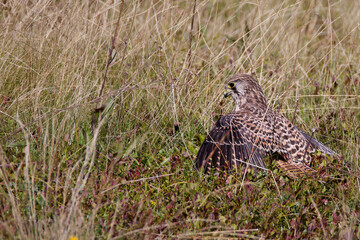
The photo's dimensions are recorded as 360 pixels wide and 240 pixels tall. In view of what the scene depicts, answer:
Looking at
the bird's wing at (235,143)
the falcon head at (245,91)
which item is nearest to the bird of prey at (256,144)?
the bird's wing at (235,143)

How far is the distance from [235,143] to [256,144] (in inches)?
6.9

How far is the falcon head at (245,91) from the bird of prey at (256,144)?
29cm

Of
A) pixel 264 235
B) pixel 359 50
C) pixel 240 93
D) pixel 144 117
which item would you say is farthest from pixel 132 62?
pixel 359 50

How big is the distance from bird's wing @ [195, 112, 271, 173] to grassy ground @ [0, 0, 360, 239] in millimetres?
191

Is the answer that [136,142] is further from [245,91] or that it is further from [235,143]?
[245,91]

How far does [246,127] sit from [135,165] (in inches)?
40.1

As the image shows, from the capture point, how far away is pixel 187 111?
4637 mm

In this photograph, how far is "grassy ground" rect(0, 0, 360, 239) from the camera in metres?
2.88

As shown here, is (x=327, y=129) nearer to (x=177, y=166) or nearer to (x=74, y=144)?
(x=177, y=166)

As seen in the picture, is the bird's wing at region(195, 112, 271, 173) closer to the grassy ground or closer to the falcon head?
the grassy ground

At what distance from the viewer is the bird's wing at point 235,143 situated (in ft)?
12.9

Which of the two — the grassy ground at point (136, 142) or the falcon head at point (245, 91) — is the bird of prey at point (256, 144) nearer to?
the grassy ground at point (136, 142)

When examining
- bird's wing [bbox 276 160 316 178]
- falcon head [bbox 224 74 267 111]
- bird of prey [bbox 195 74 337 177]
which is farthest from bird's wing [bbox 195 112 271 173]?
falcon head [bbox 224 74 267 111]

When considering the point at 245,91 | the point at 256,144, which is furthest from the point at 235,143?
the point at 245,91
